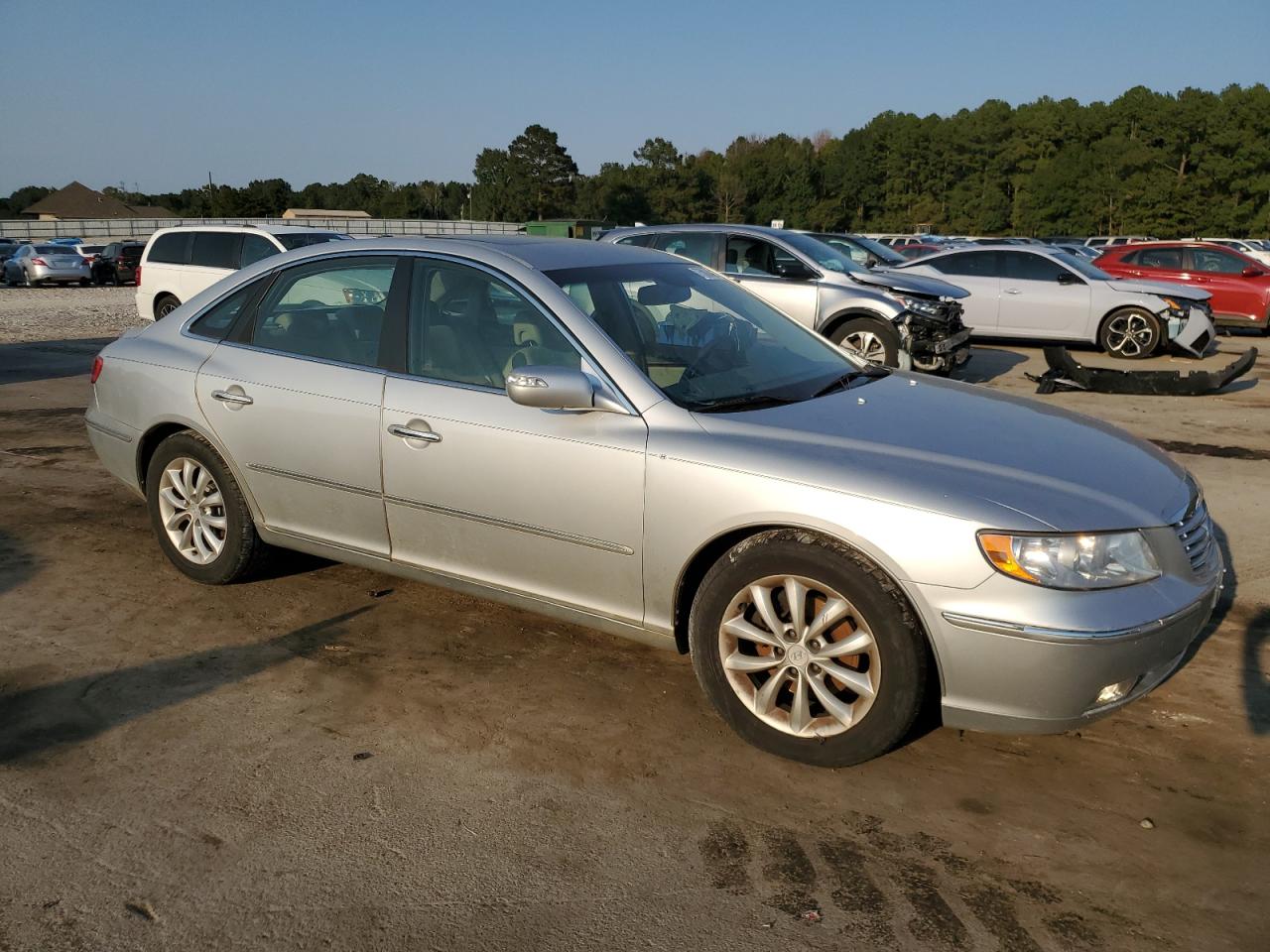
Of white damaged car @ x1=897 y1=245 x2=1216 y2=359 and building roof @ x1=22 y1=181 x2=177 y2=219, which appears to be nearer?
white damaged car @ x1=897 y1=245 x2=1216 y2=359

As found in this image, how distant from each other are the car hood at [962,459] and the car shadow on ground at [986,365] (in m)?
8.36

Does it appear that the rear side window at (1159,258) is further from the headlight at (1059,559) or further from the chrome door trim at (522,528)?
the chrome door trim at (522,528)

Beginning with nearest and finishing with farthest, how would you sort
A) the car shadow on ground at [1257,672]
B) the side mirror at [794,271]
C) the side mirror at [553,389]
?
1. the side mirror at [553,389]
2. the car shadow on ground at [1257,672]
3. the side mirror at [794,271]

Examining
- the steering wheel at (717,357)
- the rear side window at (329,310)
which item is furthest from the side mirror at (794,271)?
the rear side window at (329,310)

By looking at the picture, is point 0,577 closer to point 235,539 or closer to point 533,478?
point 235,539

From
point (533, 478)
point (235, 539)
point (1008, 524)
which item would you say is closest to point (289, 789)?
point (533, 478)

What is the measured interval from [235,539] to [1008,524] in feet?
11.4

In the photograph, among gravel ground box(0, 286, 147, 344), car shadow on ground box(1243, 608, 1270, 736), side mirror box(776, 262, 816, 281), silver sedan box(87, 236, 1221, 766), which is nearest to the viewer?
silver sedan box(87, 236, 1221, 766)

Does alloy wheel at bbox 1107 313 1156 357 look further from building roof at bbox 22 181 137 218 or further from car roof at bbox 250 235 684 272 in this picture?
building roof at bbox 22 181 137 218

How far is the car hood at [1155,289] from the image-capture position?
14336 millimetres

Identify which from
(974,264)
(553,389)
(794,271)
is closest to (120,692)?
(553,389)

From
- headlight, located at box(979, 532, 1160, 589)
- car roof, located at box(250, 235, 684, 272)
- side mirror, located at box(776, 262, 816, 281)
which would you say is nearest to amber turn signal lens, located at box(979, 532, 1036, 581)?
headlight, located at box(979, 532, 1160, 589)

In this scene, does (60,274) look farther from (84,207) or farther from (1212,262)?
(84,207)

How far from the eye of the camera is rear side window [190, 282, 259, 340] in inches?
199
